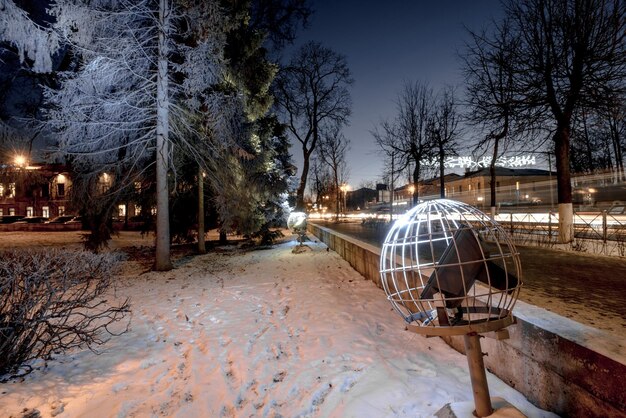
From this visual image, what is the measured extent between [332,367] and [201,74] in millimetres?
9547

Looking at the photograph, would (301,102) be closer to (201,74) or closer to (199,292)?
(201,74)

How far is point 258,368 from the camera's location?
3900 mm

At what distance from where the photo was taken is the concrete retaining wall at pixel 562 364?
225 centimetres

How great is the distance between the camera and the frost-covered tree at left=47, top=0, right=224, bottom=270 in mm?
9320

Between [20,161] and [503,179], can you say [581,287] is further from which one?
[503,179]

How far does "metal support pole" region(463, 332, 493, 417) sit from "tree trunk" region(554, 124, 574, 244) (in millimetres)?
12322

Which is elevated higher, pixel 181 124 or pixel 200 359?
pixel 181 124

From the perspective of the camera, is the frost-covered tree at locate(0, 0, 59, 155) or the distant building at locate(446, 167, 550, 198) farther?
the distant building at locate(446, 167, 550, 198)

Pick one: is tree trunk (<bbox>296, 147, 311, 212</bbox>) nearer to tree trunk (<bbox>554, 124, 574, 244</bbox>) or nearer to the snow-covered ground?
tree trunk (<bbox>554, 124, 574, 244</bbox>)

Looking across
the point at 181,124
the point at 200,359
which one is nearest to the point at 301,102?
the point at 181,124

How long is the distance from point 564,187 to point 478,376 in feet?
43.1

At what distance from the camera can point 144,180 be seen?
12.4 metres

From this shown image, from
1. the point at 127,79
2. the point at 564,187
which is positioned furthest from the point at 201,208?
the point at 564,187

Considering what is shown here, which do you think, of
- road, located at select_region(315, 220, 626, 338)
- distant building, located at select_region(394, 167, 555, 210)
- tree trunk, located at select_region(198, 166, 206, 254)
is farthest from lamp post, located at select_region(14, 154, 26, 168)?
distant building, located at select_region(394, 167, 555, 210)
